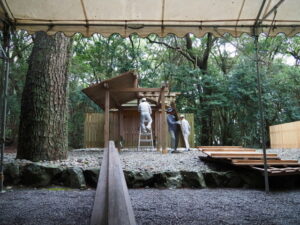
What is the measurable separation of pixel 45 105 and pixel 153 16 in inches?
132

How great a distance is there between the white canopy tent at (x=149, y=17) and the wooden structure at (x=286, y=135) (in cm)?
943

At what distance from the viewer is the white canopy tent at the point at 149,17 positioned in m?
3.26

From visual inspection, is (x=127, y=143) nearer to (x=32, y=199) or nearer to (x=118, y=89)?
(x=118, y=89)

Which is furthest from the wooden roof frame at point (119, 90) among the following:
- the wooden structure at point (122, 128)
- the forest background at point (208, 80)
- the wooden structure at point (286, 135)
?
the wooden structure at point (286, 135)

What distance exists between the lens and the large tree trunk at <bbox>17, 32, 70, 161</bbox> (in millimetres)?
5348

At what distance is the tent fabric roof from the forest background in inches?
403

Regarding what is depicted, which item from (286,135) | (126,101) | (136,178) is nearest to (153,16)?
(136,178)

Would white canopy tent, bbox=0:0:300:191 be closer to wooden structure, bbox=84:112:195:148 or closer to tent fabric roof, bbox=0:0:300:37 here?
tent fabric roof, bbox=0:0:300:37

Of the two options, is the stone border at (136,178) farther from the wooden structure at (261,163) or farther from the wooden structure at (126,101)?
the wooden structure at (126,101)

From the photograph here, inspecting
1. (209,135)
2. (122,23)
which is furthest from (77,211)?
(209,135)

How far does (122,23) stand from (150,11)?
0.46m

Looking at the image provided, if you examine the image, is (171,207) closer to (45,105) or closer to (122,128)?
(45,105)

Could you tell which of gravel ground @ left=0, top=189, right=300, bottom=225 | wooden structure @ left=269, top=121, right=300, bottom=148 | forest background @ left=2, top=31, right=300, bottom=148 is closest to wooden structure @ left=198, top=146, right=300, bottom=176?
gravel ground @ left=0, top=189, right=300, bottom=225

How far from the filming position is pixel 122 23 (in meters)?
3.57
